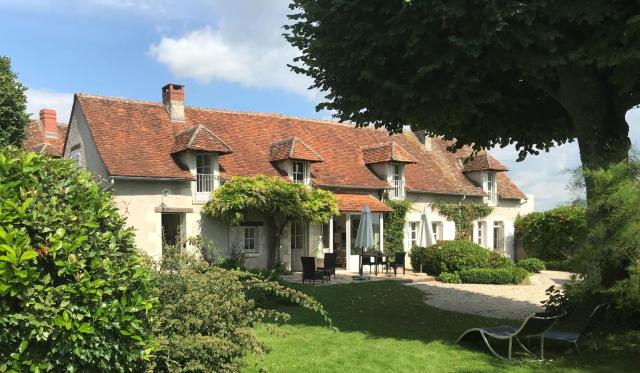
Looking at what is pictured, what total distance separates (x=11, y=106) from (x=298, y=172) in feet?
34.6

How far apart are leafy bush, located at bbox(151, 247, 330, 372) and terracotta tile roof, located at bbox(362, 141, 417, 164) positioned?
62.2 feet

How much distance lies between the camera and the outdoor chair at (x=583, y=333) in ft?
25.6

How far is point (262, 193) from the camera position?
19500mm

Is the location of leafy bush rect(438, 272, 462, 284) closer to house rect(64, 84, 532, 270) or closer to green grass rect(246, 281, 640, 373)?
house rect(64, 84, 532, 270)

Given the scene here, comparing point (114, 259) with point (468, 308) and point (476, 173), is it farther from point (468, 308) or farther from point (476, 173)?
point (476, 173)

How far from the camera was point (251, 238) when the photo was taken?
21.4 metres

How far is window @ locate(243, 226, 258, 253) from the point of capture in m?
21.2

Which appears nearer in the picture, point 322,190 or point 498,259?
point 498,259

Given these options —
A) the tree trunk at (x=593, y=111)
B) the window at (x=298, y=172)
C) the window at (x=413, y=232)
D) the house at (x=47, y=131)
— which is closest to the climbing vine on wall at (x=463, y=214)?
the window at (x=413, y=232)

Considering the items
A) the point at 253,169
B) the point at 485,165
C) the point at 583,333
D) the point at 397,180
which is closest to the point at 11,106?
the point at 253,169

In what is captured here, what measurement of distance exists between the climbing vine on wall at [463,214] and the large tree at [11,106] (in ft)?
59.0

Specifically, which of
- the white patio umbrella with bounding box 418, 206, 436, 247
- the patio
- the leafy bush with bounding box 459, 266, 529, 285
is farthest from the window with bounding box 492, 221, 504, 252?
the leafy bush with bounding box 459, 266, 529, 285

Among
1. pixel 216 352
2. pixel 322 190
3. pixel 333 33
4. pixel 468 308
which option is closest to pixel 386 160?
pixel 322 190

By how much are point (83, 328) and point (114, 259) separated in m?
0.63
